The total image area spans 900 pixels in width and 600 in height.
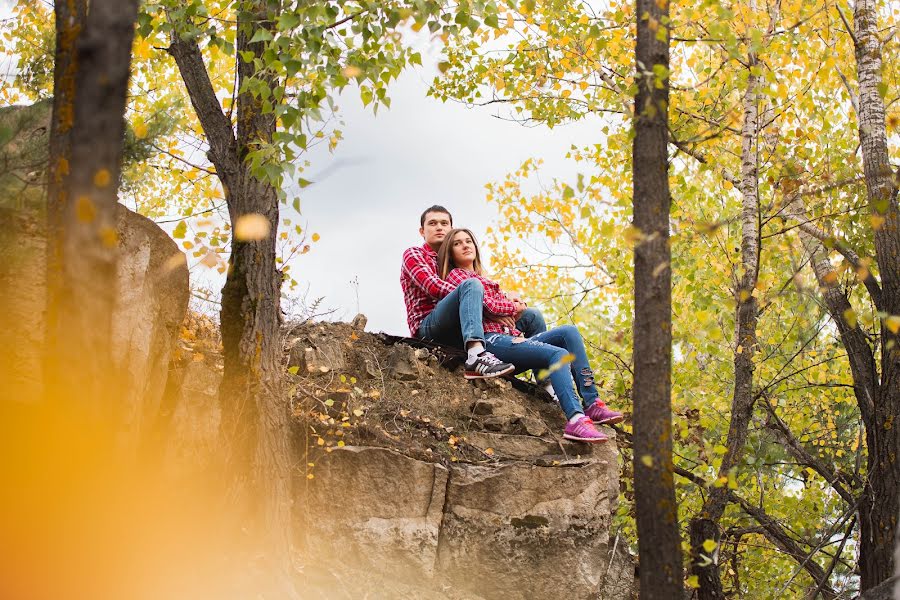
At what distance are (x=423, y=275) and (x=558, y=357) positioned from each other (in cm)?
141

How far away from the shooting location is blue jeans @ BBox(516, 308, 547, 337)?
293 inches

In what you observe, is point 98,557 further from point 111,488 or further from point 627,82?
point 627,82

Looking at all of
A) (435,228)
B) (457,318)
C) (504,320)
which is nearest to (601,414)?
(504,320)

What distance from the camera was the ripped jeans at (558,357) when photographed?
636cm

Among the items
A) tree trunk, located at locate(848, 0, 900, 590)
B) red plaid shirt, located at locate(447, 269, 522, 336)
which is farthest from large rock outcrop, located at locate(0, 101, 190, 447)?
tree trunk, located at locate(848, 0, 900, 590)

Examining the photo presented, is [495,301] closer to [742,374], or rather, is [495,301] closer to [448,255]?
[448,255]

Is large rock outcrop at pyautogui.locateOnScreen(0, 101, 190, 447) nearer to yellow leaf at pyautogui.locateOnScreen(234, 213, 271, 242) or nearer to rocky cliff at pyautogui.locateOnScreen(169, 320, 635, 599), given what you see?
rocky cliff at pyautogui.locateOnScreen(169, 320, 635, 599)

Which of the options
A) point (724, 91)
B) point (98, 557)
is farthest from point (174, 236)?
point (724, 91)

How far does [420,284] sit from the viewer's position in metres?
6.98

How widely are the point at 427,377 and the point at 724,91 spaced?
13.5 feet

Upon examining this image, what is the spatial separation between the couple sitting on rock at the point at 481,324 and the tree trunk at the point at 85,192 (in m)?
3.57

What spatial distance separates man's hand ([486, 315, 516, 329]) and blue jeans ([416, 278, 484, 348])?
29 centimetres

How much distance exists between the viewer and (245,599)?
4.62 m

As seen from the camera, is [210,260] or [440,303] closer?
[210,260]
